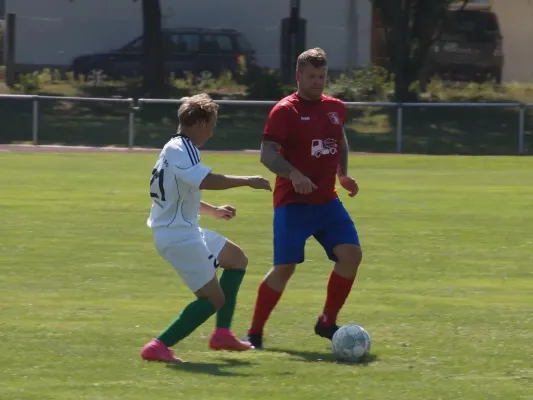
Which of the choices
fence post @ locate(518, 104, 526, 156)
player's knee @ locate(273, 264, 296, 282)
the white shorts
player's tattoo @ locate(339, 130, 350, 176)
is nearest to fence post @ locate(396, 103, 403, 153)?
fence post @ locate(518, 104, 526, 156)

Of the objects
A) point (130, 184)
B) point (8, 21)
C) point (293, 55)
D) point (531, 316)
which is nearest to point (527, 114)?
point (293, 55)

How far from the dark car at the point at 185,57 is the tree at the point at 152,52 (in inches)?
103

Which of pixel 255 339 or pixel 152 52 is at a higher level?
pixel 152 52

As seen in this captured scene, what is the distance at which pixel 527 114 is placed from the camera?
97.3 feet

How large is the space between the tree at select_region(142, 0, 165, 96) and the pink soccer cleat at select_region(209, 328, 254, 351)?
28.2 meters

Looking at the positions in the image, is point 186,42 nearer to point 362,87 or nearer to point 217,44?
point 217,44

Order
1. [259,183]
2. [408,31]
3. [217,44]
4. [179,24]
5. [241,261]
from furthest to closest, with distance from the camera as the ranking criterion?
[179,24]
[217,44]
[408,31]
[241,261]
[259,183]

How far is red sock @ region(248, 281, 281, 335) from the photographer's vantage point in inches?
326

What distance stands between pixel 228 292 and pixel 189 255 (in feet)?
2.16

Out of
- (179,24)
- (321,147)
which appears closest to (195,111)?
(321,147)

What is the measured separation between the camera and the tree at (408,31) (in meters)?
33.1

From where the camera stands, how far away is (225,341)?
8023 millimetres

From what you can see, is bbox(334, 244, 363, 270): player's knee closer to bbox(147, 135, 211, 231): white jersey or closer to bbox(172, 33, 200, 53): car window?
bbox(147, 135, 211, 231): white jersey

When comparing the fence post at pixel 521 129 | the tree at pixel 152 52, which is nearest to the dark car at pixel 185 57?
the tree at pixel 152 52
